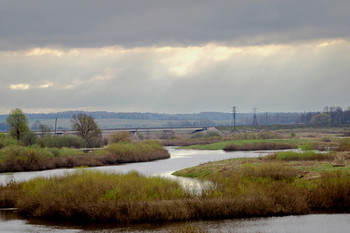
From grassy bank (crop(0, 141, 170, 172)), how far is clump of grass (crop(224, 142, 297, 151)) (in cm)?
2401

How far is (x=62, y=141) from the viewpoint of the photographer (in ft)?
310

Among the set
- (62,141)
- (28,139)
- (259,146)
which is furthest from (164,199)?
(259,146)

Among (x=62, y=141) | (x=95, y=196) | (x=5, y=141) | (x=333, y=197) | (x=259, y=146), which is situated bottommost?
(x=259, y=146)

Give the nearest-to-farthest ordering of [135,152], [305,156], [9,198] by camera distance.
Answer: [9,198]
[305,156]
[135,152]

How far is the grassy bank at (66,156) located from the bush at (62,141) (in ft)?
34.1

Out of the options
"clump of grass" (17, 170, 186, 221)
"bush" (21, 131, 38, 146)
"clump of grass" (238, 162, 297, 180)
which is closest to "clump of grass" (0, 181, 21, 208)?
"clump of grass" (17, 170, 186, 221)

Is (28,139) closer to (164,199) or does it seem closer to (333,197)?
(164,199)

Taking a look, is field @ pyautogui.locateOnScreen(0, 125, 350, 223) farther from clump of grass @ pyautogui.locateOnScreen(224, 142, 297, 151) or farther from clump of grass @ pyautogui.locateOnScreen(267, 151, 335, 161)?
clump of grass @ pyautogui.locateOnScreen(224, 142, 297, 151)

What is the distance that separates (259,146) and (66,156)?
4858 cm

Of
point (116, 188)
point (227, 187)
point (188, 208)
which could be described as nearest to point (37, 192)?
point (116, 188)

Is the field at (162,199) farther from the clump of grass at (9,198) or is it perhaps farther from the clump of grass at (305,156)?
the clump of grass at (305,156)

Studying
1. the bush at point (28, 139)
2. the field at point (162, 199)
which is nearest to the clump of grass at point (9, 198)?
the field at point (162, 199)

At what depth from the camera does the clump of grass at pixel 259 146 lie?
105 meters

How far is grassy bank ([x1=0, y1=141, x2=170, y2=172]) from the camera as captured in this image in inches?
2522
